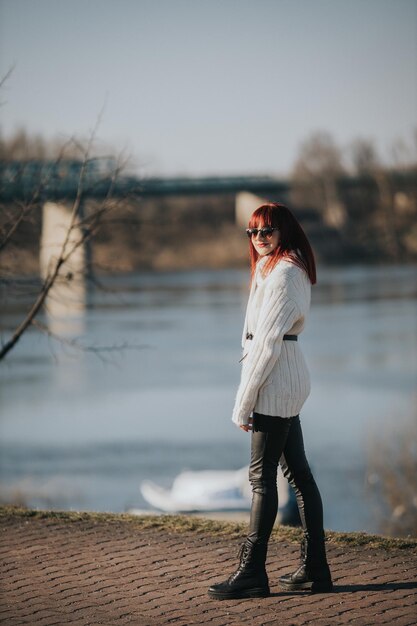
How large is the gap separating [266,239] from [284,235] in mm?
87

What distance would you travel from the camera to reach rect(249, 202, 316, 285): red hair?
517cm

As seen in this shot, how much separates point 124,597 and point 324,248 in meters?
80.2

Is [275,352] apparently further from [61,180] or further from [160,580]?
[61,180]

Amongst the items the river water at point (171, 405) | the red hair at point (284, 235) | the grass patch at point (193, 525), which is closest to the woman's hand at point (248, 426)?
the red hair at point (284, 235)

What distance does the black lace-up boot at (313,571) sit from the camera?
17.3ft

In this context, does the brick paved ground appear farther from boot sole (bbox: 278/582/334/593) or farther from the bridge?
the bridge

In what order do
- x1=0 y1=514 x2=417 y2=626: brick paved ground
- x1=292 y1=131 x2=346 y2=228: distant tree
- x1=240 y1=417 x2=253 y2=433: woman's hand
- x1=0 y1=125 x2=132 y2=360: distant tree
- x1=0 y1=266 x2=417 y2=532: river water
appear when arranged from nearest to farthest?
x1=0 y1=514 x2=417 y2=626: brick paved ground < x1=240 y1=417 x2=253 y2=433: woman's hand < x1=0 y1=125 x2=132 y2=360: distant tree < x1=0 y1=266 x2=417 y2=532: river water < x1=292 y1=131 x2=346 y2=228: distant tree

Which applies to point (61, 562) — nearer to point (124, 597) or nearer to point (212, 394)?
point (124, 597)

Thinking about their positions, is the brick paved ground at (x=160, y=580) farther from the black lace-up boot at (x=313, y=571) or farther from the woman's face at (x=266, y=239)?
the woman's face at (x=266, y=239)

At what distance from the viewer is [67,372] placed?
34.6m

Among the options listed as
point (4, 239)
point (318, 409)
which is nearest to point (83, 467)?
point (318, 409)

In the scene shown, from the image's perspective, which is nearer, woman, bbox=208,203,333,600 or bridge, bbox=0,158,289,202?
woman, bbox=208,203,333,600

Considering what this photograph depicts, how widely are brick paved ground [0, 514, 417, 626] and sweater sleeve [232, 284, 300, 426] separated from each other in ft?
3.17

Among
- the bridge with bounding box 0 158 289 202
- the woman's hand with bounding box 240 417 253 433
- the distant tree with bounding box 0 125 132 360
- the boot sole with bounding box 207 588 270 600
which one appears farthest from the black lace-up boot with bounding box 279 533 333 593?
the bridge with bounding box 0 158 289 202
